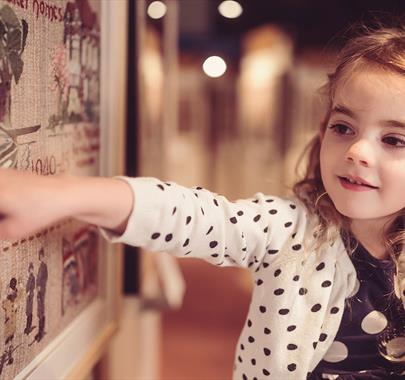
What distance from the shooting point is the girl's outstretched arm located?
1.75 feet

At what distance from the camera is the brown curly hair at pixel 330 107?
810mm

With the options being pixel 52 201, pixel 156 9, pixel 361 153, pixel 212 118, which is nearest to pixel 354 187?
pixel 361 153

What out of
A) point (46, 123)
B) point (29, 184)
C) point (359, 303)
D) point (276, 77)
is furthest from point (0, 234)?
point (276, 77)

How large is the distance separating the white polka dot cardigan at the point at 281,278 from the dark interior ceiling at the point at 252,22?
250cm

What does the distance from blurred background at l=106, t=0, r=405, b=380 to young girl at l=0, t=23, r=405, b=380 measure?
7.3 inches

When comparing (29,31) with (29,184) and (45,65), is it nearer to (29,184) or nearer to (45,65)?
(45,65)

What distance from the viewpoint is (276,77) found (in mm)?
4766

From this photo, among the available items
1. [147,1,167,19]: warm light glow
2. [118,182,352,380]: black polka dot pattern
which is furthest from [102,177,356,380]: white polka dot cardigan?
[147,1,167,19]: warm light glow

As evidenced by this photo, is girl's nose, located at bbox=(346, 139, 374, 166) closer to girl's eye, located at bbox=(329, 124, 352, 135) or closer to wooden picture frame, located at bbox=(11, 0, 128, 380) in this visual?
girl's eye, located at bbox=(329, 124, 352, 135)

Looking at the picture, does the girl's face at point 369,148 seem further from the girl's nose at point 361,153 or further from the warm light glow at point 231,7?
the warm light glow at point 231,7

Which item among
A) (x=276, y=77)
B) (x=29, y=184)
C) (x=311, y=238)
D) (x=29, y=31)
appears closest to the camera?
(x=29, y=184)

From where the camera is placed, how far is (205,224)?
0.71 metres

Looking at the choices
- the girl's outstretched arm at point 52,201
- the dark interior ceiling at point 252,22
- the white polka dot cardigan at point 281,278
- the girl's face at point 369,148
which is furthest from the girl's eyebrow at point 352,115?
the dark interior ceiling at point 252,22

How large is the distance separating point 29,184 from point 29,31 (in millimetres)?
234
